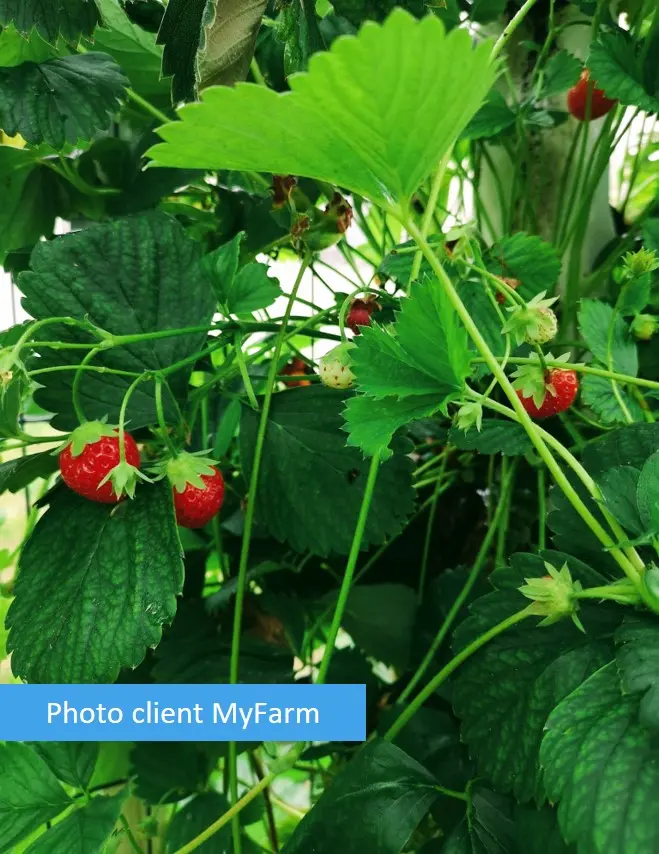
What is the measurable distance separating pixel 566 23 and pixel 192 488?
434 millimetres

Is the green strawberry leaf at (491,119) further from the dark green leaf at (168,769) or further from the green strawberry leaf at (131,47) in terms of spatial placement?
the dark green leaf at (168,769)

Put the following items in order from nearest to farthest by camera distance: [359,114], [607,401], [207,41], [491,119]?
[359,114] → [207,41] → [607,401] → [491,119]

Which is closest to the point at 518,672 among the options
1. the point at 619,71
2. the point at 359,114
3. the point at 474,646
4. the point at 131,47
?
the point at 474,646

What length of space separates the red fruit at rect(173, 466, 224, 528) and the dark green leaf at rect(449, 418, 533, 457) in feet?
0.43

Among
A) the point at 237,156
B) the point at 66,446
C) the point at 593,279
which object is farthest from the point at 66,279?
the point at 593,279

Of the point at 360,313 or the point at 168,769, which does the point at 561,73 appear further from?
the point at 168,769

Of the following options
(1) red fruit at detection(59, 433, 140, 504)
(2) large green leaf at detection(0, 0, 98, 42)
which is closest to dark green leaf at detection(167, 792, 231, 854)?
(1) red fruit at detection(59, 433, 140, 504)

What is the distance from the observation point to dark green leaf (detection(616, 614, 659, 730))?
23 cm

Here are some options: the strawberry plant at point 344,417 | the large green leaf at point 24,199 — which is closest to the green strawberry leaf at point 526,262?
the strawberry plant at point 344,417

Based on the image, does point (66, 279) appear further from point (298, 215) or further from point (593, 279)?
point (593, 279)

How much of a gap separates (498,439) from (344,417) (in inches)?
4.4

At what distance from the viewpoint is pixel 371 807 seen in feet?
1.13

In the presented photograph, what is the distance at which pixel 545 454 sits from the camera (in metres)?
0.26

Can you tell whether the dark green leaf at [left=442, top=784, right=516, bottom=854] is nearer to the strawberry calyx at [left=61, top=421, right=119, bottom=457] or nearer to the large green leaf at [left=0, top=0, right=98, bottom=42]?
the strawberry calyx at [left=61, top=421, right=119, bottom=457]
